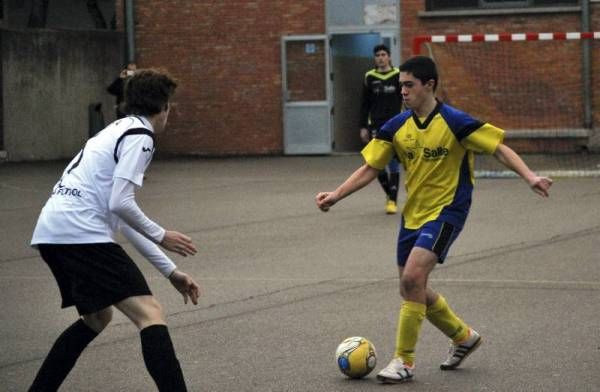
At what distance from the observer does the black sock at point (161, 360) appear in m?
6.25

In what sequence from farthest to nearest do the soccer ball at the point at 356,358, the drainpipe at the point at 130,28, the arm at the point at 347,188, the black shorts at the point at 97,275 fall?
the drainpipe at the point at 130,28 < the arm at the point at 347,188 < the soccer ball at the point at 356,358 < the black shorts at the point at 97,275

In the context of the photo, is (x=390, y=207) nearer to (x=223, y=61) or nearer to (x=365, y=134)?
(x=365, y=134)

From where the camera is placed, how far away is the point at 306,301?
10320mm

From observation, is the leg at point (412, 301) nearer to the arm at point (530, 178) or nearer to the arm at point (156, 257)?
the arm at point (530, 178)

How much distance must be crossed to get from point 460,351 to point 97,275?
7.88ft

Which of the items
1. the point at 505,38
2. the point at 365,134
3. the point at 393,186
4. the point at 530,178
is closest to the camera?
the point at 530,178

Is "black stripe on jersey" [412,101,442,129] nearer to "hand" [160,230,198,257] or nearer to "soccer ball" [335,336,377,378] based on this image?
"soccer ball" [335,336,377,378]

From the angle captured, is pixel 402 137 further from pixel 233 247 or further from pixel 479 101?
pixel 479 101

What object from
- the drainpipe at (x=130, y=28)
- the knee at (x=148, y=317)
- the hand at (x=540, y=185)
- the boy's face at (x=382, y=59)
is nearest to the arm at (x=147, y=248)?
the knee at (x=148, y=317)

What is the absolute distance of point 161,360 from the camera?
246 inches

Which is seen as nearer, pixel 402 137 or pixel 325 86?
pixel 402 137

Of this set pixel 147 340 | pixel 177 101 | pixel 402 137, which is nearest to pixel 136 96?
pixel 147 340

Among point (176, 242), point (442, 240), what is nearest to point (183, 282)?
point (176, 242)

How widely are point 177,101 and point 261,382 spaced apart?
20174 millimetres
